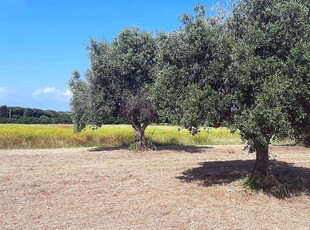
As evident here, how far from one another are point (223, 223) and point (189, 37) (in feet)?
17.6

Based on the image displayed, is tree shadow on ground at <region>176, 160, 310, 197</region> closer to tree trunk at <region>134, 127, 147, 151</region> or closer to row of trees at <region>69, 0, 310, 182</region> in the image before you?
row of trees at <region>69, 0, 310, 182</region>

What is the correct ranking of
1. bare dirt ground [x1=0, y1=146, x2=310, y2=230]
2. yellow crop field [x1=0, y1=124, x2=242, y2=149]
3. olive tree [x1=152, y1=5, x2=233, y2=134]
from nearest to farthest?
bare dirt ground [x1=0, y1=146, x2=310, y2=230] < olive tree [x1=152, y1=5, x2=233, y2=134] < yellow crop field [x1=0, y1=124, x2=242, y2=149]

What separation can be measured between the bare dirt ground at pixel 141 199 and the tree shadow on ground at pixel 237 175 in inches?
1.4

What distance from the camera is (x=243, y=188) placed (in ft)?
35.4

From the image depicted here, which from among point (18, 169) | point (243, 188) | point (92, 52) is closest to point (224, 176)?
point (243, 188)

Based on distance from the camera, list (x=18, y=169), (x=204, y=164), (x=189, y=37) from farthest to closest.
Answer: (x=204, y=164)
(x=18, y=169)
(x=189, y=37)

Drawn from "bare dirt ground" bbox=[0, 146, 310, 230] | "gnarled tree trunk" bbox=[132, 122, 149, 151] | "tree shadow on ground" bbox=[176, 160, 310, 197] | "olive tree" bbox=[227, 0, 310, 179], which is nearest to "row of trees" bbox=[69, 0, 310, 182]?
"olive tree" bbox=[227, 0, 310, 179]

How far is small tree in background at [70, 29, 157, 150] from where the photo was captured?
66.3 ft

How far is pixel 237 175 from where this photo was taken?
1301 cm

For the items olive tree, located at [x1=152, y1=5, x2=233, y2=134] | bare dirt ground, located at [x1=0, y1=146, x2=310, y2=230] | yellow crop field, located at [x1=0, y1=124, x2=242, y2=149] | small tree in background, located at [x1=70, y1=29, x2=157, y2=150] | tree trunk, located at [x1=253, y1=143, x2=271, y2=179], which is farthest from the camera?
yellow crop field, located at [x1=0, y1=124, x2=242, y2=149]

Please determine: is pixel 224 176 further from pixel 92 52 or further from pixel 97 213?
pixel 92 52

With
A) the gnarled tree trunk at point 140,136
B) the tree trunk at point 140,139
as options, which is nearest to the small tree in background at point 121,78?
the gnarled tree trunk at point 140,136

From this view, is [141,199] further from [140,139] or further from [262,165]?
[140,139]

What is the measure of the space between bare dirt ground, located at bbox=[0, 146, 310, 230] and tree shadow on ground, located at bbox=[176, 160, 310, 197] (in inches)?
1.4
